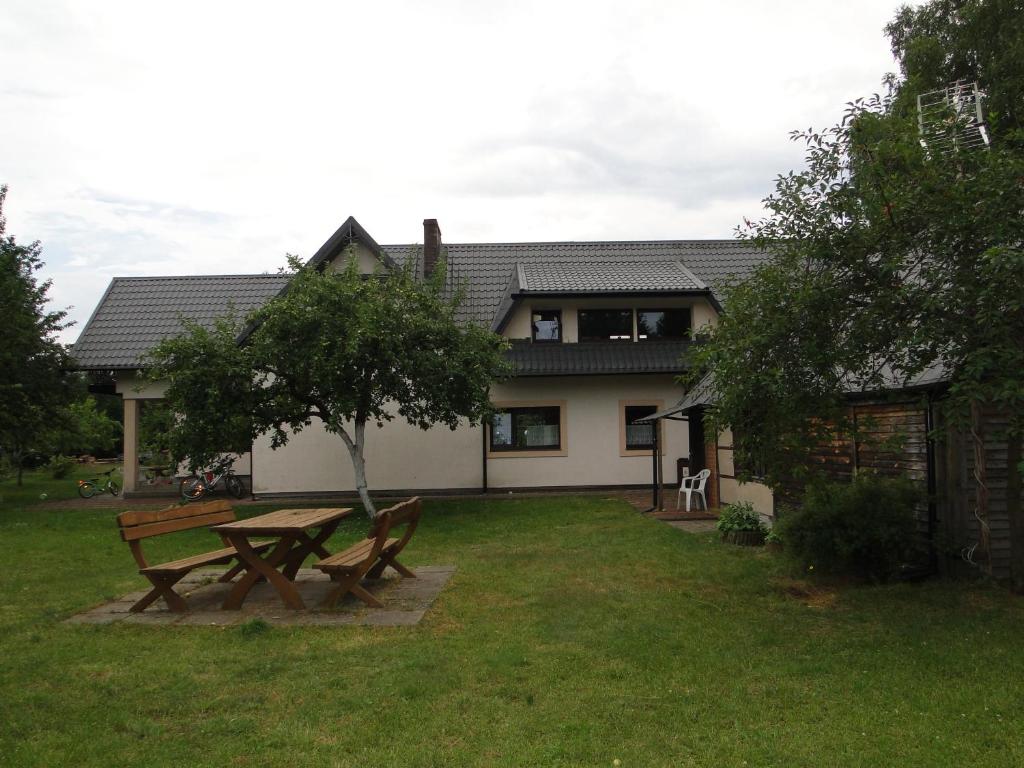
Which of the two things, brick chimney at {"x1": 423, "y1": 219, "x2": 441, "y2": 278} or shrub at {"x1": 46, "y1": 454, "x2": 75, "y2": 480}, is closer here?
brick chimney at {"x1": 423, "y1": 219, "x2": 441, "y2": 278}

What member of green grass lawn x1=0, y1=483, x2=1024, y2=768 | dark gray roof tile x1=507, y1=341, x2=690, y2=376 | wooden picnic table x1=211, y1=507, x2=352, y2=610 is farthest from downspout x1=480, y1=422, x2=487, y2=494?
wooden picnic table x1=211, y1=507, x2=352, y2=610

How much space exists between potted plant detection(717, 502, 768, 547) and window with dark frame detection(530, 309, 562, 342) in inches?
382

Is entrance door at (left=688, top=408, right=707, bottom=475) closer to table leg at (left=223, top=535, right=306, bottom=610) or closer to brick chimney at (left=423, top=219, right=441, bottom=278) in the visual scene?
brick chimney at (left=423, top=219, right=441, bottom=278)

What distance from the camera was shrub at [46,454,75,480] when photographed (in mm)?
30188

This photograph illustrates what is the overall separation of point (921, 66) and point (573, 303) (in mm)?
9621

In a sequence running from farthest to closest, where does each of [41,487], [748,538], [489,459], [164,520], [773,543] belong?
1. [41,487]
2. [489,459]
3. [748,538]
4. [773,543]
5. [164,520]

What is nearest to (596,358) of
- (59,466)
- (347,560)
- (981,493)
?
(981,493)

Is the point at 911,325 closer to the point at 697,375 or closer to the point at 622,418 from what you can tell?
the point at 697,375

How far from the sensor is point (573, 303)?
2086 cm

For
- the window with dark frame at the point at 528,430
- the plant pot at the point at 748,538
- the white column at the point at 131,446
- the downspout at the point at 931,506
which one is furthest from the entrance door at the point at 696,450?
the white column at the point at 131,446

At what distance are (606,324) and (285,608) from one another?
14.6m

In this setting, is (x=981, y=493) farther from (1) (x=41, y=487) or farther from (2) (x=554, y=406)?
(1) (x=41, y=487)

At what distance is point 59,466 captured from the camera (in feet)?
99.0

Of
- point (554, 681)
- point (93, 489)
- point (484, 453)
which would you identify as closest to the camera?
point (554, 681)
